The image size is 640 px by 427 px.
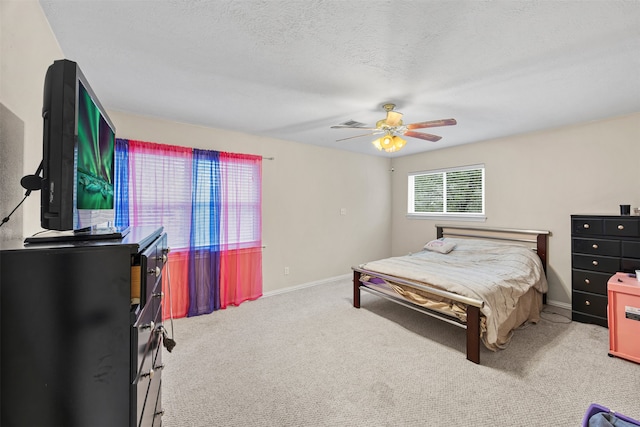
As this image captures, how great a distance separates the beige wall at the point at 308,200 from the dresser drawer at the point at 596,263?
3029 millimetres

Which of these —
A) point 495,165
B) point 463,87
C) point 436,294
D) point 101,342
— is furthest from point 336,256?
point 101,342

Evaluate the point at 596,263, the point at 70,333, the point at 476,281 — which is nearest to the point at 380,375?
the point at 476,281

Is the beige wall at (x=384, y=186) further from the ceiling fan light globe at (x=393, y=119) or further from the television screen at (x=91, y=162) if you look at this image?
the ceiling fan light globe at (x=393, y=119)

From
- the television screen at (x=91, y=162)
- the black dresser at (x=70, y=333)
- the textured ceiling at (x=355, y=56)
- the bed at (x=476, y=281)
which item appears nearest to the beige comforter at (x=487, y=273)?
the bed at (x=476, y=281)

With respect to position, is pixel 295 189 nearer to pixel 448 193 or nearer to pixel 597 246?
pixel 448 193

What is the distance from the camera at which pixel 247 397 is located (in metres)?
1.91

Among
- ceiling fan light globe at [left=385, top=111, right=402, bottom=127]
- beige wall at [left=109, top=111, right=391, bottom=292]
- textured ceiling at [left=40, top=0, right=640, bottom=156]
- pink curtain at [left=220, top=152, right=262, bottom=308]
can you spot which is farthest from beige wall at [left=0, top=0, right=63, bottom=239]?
ceiling fan light globe at [left=385, top=111, right=402, bottom=127]

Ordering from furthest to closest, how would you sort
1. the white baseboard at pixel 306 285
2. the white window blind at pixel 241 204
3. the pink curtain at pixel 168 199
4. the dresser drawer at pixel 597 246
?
the white baseboard at pixel 306 285 → the white window blind at pixel 241 204 → the pink curtain at pixel 168 199 → the dresser drawer at pixel 597 246

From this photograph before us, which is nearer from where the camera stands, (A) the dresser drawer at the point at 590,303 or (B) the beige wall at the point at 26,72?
(B) the beige wall at the point at 26,72

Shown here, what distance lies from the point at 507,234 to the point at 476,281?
1.92m

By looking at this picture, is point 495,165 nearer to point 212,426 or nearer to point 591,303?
point 591,303

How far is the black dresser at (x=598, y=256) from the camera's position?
9.07 ft

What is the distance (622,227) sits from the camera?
9.17 ft

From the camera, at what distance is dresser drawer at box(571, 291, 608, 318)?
9.57 ft
